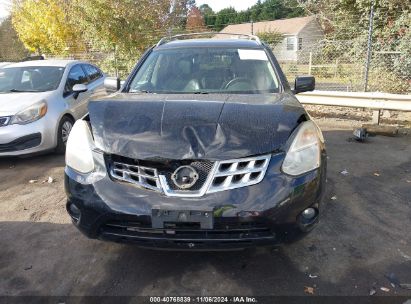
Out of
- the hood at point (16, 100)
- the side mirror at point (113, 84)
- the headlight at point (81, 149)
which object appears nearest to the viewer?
the headlight at point (81, 149)

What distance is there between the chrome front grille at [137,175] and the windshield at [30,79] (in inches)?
173

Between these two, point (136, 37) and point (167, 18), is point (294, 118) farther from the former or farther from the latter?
point (167, 18)

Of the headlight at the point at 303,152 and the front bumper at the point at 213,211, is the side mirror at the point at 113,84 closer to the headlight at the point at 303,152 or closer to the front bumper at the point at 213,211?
the front bumper at the point at 213,211

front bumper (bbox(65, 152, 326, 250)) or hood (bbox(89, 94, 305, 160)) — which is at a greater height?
hood (bbox(89, 94, 305, 160))

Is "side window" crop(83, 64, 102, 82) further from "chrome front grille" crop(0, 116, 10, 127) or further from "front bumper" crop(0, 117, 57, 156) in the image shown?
"chrome front grille" crop(0, 116, 10, 127)

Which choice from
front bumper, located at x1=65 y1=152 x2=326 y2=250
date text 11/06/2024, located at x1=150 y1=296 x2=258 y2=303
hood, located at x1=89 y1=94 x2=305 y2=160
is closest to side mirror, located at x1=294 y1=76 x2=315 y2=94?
hood, located at x1=89 y1=94 x2=305 y2=160

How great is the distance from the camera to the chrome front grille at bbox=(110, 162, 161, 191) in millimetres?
2598

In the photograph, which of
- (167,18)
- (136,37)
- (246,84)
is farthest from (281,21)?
(246,84)

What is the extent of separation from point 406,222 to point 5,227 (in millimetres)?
3830

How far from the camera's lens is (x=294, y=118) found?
2.90 m

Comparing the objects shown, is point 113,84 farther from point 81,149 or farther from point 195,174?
point 195,174

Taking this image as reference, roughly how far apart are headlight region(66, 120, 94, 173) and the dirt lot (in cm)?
84

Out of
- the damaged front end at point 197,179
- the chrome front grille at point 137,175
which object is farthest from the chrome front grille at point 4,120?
the chrome front grille at point 137,175

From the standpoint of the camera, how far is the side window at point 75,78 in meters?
6.80
